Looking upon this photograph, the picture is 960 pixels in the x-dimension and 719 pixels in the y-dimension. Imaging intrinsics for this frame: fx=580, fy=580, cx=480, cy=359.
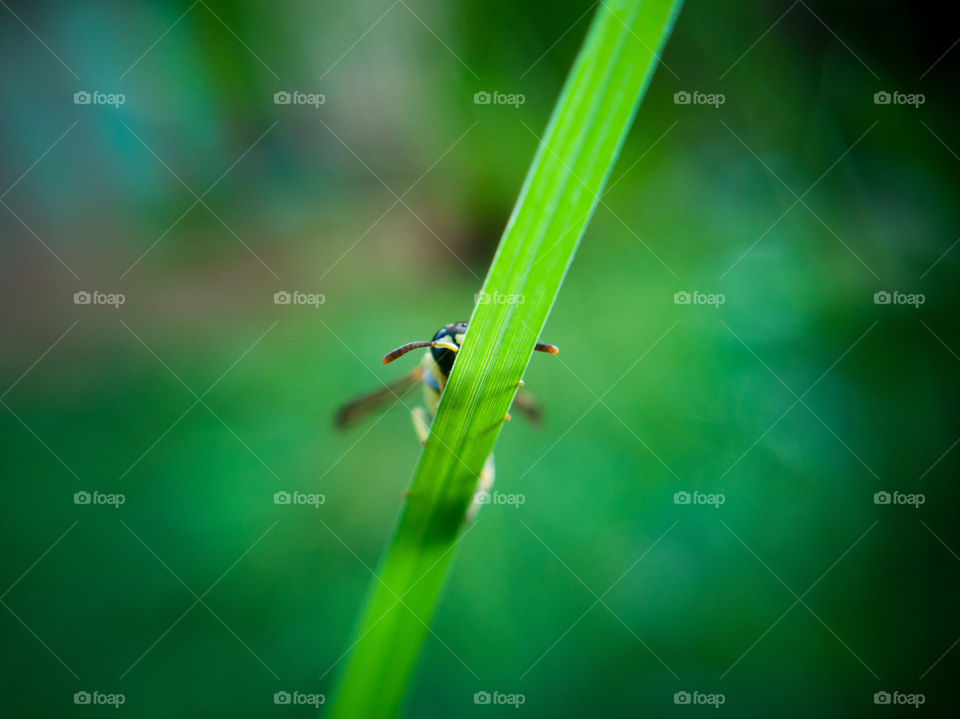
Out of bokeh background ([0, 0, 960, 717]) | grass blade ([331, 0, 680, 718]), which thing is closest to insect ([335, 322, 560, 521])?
grass blade ([331, 0, 680, 718])

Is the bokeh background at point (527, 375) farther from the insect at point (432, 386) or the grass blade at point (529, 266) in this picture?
the grass blade at point (529, 266)

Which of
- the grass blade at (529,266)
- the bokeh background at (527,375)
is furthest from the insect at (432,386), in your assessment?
the bokeh background at (527,375)

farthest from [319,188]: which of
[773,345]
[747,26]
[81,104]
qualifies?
[773,345]

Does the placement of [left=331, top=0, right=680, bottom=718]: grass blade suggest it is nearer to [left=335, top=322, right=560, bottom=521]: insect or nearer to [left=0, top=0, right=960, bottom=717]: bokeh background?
[left=335, top=322, right=560, bottom=521]: insect

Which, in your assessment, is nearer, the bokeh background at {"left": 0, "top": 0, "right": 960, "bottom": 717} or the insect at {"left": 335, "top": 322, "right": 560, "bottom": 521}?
the insect at {"left": 335, "top": 322, "right": 560, "bottom": 521}

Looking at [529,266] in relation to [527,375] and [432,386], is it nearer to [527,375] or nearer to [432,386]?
[432,386]
